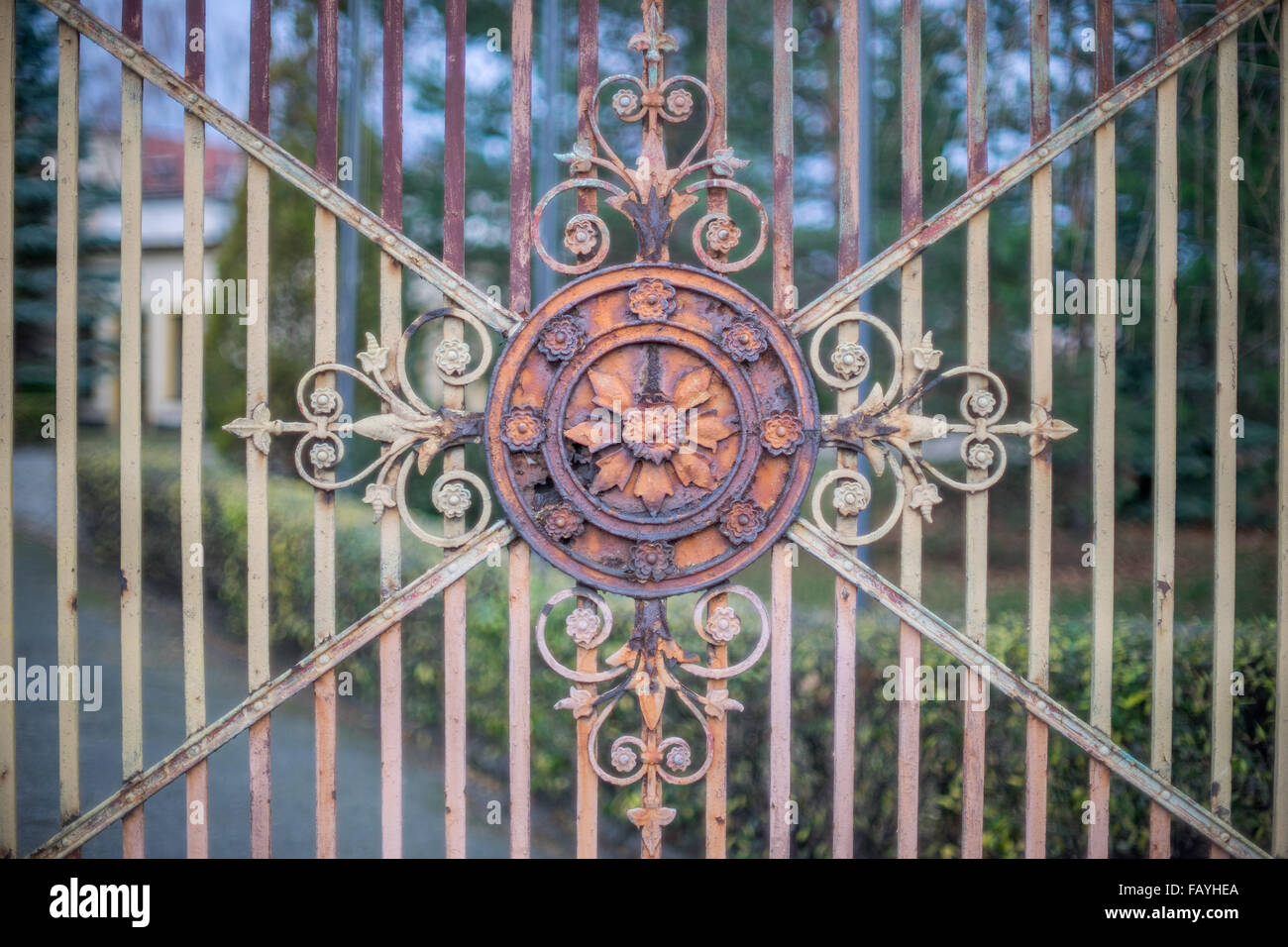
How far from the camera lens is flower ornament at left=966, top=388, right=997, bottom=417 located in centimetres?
246

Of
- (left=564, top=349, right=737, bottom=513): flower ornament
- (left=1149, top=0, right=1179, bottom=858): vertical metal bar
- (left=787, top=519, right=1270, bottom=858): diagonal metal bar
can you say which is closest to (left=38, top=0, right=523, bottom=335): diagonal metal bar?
(left=564, top=349, right=737, bottom=513): flower ornament

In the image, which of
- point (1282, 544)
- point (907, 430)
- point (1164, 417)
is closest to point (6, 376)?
point (907, 430)

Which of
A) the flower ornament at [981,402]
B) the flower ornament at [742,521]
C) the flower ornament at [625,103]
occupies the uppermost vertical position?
the flower ornament at [625,103]

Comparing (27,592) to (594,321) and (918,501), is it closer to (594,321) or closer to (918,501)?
(594,321)

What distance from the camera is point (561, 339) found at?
2471 millimetres

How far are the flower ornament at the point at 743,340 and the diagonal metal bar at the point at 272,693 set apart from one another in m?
0.81

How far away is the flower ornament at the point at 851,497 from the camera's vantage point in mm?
2457

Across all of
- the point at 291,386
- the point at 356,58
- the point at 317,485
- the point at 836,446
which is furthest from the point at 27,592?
the point at 836,446

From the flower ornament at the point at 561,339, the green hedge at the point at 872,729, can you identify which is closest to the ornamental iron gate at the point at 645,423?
the flower ornament at the point at 561,339

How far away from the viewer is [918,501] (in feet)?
8.13

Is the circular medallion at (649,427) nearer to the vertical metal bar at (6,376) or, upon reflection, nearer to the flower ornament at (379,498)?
the flower ornament at (379,498)

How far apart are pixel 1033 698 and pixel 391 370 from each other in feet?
6.48

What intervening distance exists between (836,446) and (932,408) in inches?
167

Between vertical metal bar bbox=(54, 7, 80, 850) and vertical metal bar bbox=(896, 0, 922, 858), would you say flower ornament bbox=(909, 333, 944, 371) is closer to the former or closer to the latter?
vertical metal bar bbox=(896, 0, 922, 858)
